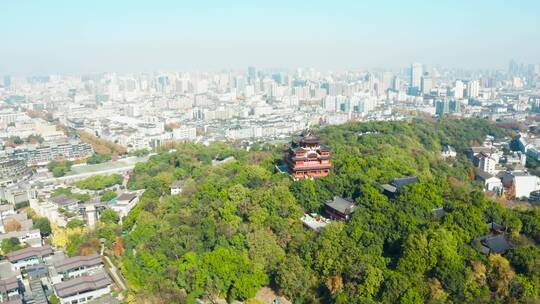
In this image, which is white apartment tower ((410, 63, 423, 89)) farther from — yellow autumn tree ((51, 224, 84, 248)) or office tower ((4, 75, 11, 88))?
office tower ((4, 75, 11, 88))

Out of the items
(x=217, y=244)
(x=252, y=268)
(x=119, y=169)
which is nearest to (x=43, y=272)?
(x=217, y=244)

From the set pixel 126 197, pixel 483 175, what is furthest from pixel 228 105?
pixel 483 175

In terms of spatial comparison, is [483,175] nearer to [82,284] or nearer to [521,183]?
[521,183]

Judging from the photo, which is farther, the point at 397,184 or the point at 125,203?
the point at 125,203

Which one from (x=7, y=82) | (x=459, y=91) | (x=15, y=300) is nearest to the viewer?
(x=15, y=300)

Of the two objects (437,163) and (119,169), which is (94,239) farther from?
(437,163)

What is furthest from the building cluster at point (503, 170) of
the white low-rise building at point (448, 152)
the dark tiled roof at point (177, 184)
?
the dark tiled roof at point (177, 184)

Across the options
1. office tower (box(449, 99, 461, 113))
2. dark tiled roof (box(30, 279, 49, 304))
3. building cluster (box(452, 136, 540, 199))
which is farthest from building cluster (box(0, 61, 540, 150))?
dark tiled roof (box(30, 279, 49, 304))
